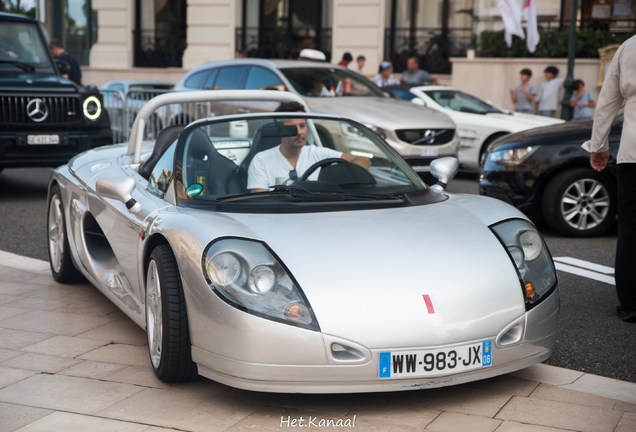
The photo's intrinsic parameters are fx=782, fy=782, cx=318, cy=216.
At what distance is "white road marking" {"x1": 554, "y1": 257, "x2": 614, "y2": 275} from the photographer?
6.19 metres

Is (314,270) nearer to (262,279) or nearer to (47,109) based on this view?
(262,279)

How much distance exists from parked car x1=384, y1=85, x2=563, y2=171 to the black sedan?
375 centimetres

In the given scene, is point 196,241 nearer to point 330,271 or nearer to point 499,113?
point 330,271

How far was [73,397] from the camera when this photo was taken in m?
3.48

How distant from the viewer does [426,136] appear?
10.0 metres

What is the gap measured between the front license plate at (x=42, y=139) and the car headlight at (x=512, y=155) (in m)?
5.01

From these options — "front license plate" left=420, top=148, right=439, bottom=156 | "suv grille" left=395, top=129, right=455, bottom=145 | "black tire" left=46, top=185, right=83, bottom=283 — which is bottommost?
"black tire" left=46, top=185, right=83, bottom=283

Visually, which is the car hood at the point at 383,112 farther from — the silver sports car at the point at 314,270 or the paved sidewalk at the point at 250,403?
the paved sidewalk at the point at 250,403

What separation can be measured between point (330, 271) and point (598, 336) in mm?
2049

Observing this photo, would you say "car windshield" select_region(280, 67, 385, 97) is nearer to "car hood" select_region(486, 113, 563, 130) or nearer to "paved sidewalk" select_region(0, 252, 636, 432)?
"car hood" select_region(486, 113, 563, 130)

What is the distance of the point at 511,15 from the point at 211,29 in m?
9.87

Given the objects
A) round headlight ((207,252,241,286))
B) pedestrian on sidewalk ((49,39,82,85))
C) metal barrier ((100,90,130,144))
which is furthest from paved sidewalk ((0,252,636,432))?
pedestrian on sidewalk ((49,39,82,85))

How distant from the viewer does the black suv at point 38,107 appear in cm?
892

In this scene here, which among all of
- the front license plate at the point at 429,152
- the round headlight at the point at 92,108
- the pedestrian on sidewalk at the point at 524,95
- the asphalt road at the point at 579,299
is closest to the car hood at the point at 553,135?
the asphalt road at the point at 579,299
